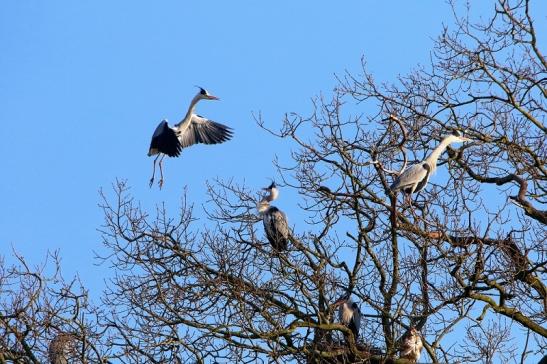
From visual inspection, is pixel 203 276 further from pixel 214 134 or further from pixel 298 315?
pixel 214 134

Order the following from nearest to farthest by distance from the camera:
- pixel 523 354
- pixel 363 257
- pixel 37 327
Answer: pixel 523 354 → pixel 37 327 → pixel 363 257

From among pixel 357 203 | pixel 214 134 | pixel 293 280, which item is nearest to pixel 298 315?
pixel 293 280

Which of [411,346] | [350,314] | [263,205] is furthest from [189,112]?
[411,346]

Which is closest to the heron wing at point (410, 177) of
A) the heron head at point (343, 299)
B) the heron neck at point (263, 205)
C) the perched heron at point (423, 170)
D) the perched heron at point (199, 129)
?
the perched heron at point (423, 170)

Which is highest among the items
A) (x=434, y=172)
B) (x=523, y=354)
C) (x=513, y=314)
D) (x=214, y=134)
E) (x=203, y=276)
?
(x=214, y=134)

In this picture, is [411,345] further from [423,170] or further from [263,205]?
[263,205]

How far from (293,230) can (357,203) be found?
0.88 metres

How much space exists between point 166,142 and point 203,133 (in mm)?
1568

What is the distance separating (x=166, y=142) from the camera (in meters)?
16.6

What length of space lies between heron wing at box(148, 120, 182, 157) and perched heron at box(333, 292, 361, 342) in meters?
4.18

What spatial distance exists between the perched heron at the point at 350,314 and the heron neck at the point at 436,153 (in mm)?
1659

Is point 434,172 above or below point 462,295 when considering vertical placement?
above

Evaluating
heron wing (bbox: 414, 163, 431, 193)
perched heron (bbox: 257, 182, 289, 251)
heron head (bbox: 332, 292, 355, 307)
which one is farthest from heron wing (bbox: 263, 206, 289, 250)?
heron wing (bbox: 414, 163, 431, 193)

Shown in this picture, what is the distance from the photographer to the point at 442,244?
11109mm
